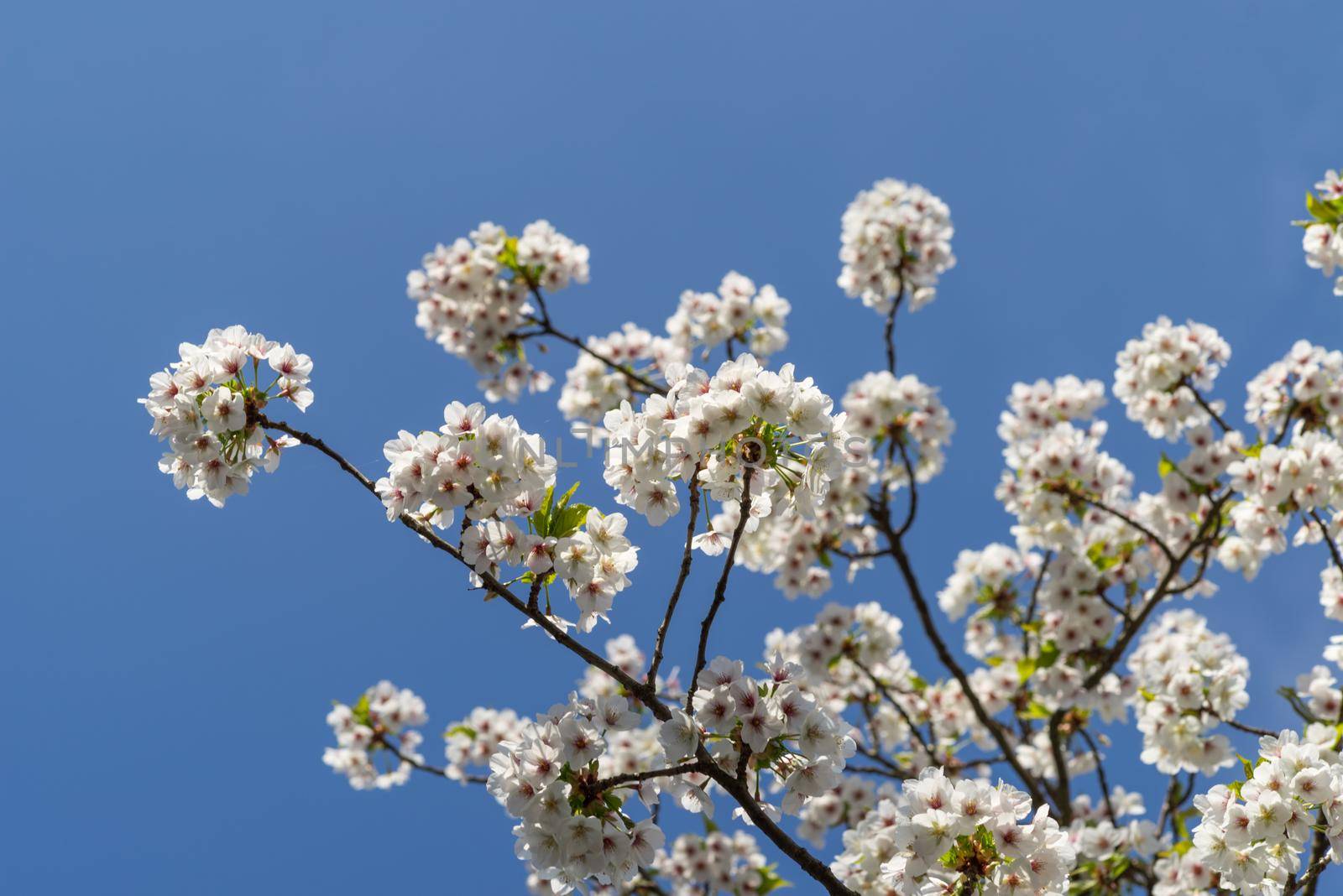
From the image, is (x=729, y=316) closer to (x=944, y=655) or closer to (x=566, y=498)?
(x=944, y=655)

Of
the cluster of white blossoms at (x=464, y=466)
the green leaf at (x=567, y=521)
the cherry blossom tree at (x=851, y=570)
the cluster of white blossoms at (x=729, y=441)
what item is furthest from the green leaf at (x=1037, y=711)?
the cluster of white blossoms at (x=464, y=466)

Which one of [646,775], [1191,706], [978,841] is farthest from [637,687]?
[1191,706]

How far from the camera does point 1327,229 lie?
5938 mm

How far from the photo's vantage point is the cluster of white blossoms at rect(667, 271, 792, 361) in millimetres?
9109

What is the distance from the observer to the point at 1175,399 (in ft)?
27.3

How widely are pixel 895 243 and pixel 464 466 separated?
20.5 feet

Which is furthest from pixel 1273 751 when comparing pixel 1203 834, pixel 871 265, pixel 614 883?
pixel 871 265

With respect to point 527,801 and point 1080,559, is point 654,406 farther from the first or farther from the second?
point 1080,559

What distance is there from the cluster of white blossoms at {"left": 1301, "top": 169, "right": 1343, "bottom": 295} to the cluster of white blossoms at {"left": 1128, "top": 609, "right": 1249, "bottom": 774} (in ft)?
8.89

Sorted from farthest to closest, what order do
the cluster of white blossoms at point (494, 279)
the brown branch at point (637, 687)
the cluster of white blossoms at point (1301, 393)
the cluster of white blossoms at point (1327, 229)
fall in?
1. the cluster of white blossoms at point (494, 279)
2. the cluster of white blossoms at point (1301, 393)
3. the cluster of white blossoms at point (1327, 229)
4. the brown branch at point (637, 687)

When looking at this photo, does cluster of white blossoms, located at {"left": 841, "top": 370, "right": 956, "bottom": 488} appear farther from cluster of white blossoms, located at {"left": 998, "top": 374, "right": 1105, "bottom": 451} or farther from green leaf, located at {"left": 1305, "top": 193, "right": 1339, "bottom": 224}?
green leaf, located at {"left": 1305, "top": 193, "right": 1339, "bottom": 224}

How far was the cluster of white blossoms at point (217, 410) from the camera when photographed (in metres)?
3.89

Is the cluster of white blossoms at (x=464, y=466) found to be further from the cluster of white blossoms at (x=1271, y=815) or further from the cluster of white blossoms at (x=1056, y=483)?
the cluster of white blossoms at (x=1056, y=483)

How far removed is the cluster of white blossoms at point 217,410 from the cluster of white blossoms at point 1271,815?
172 inches
